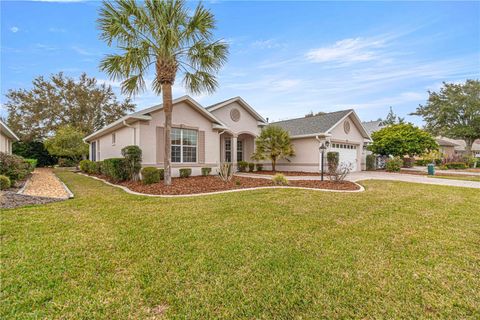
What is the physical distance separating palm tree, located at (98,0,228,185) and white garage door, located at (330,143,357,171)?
11.9 m

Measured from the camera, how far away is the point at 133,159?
35.7 feet

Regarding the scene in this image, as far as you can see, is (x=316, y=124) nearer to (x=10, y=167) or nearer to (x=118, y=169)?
(x=118, y=169)

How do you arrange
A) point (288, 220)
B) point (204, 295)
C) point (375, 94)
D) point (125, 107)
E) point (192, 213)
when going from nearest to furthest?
point (204, 295) < point (288, 220) < point (192, 213) < point (375, 94) < point (125, 107)

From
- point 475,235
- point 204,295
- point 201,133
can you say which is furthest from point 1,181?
point 475,235

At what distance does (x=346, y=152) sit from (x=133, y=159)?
16402 mm

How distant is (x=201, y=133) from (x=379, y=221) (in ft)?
35.3

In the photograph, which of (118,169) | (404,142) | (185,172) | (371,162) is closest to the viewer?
(118,169)

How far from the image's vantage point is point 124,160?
1113cm

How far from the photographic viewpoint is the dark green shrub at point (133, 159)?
10764mm

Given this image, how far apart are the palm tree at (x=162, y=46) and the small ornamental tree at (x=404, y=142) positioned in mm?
18216

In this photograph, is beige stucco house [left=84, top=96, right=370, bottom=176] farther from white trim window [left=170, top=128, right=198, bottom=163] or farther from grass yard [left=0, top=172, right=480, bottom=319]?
grass yard [left=0, top=172, right=480, bottom=319]

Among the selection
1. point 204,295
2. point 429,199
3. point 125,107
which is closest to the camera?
point 204,295

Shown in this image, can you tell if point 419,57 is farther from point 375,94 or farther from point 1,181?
point 1,181

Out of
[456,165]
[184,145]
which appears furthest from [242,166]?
[456,165]
